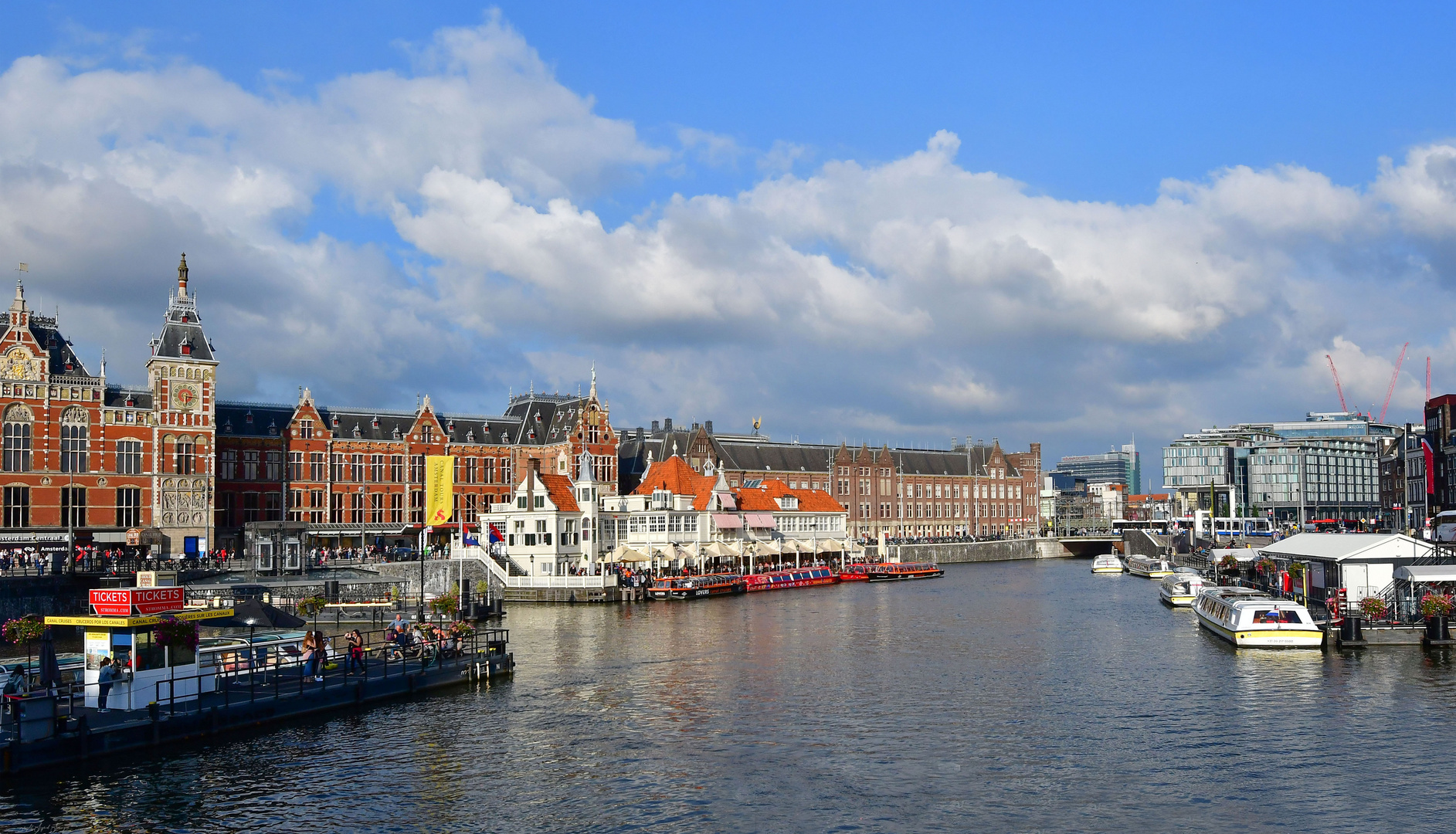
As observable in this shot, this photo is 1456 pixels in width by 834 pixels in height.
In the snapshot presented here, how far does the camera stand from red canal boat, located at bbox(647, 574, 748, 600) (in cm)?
10619

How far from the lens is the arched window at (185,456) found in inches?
4438

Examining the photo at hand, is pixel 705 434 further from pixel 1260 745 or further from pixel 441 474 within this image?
pixel 1260 745

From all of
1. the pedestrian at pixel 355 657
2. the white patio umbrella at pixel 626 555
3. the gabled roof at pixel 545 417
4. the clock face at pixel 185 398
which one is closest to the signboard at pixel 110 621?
the pedestrian at pixel 355 657

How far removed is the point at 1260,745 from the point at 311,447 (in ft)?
355

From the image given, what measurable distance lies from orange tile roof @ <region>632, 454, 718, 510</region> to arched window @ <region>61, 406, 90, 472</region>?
170 ft

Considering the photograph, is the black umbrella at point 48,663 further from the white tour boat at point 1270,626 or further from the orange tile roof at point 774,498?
the orange tile roof at point 774,498

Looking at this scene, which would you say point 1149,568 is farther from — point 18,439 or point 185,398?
point 18,439

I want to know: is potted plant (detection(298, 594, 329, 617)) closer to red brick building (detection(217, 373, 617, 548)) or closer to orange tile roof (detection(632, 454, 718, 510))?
red brick building (detection(217, 373, 617, 548))

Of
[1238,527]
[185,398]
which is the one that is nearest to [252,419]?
[185,398]

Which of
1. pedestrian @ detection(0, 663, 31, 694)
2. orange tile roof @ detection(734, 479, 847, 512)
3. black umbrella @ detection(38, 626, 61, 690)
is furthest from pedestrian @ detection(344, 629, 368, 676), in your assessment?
orange tile roof @ detection(734, 479, 847, 512)

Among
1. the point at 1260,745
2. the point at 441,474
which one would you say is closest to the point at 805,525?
the point at 441,474

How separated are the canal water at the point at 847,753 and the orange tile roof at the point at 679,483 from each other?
57.7 m

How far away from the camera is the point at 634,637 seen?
236 ft

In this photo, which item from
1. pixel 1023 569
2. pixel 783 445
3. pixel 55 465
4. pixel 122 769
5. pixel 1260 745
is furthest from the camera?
pixel 783 445
